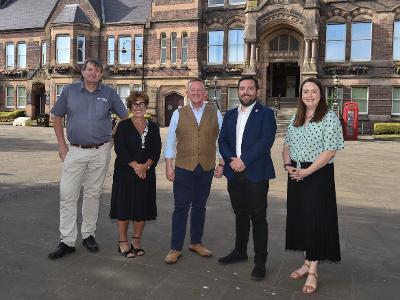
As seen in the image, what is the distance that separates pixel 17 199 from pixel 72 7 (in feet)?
97.7

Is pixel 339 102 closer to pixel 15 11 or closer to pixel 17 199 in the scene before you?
pixel 17 199

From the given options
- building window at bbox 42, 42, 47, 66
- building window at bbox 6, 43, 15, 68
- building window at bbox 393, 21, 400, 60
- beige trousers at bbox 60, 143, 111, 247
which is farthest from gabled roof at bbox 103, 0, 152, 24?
beige trousers at bbox 60, 143, 111, 247

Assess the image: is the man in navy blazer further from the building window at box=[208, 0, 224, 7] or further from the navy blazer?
the building window at box=[208, 0, 224, 7]


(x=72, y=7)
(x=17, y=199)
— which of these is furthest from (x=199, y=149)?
(x=72, y=7)

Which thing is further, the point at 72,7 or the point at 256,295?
the point at 72,7

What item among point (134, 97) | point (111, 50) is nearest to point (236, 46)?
point (111, 50)

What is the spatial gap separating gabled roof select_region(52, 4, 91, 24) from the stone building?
0.36 feet

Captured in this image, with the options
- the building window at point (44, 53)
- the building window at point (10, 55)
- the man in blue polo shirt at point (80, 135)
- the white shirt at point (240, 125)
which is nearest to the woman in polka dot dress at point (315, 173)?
the white shirt at point (240, 125)

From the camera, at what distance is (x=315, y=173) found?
4.14 meters

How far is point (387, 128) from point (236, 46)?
37.6 ft

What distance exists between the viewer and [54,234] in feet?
18.4

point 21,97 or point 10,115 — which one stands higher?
point 21,97

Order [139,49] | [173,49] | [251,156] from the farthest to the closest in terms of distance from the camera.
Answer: [139,49] < [173,49] < [251,156]

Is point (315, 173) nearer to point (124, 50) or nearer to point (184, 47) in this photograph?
point (184, 47)
